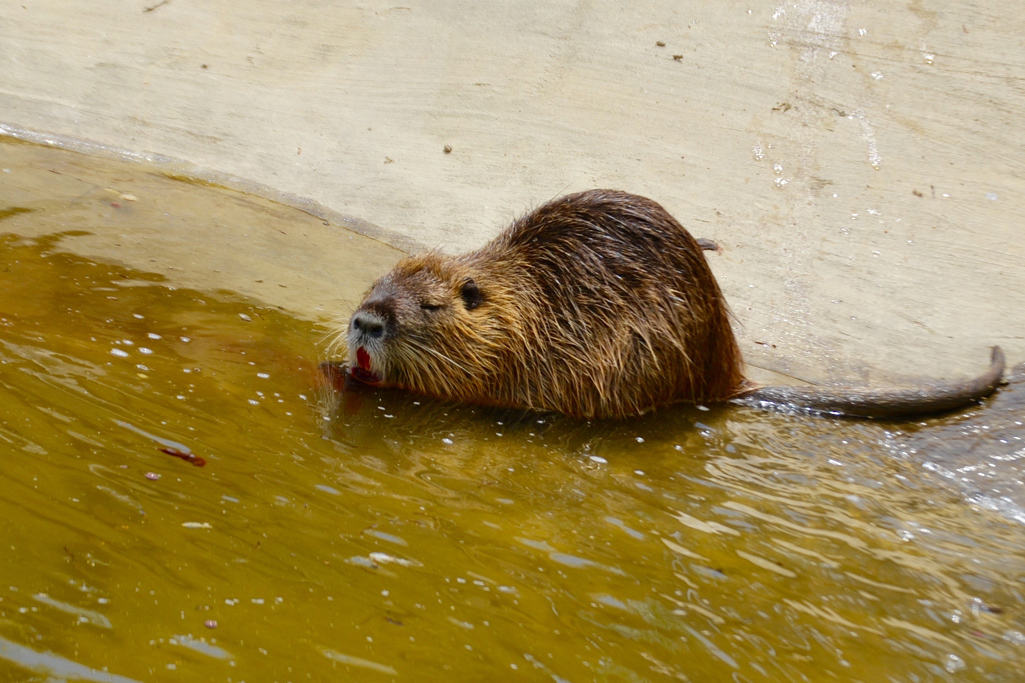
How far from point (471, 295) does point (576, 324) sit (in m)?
0.39

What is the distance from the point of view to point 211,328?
3.26 metres

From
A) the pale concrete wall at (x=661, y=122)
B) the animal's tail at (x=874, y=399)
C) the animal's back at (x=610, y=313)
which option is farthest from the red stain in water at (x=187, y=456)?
the pale concrete wall at (x=661, y=122)

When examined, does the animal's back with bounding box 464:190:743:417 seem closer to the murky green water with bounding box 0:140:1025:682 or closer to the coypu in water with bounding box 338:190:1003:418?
the coypu in water with bounding box 338:190:1003:418

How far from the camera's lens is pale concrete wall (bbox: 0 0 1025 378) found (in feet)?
15.3

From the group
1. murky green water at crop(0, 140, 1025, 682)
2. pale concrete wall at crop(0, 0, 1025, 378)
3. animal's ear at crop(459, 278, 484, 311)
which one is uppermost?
pale concrete wall at crop(0, 0, 1025, 378)

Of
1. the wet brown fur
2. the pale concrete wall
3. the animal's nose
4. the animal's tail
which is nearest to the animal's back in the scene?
the wet brown fur

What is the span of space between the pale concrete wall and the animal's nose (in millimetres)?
1482

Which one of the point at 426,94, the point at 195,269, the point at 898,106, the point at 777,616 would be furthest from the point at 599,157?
the point at 777,616

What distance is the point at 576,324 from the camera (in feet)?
11.4

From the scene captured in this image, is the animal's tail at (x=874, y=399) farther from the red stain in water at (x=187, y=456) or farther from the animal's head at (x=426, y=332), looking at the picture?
the red stain in water at (x=187, y=456)

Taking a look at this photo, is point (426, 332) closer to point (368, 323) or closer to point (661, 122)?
point (368, 323)

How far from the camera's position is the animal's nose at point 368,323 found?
10.8 ft

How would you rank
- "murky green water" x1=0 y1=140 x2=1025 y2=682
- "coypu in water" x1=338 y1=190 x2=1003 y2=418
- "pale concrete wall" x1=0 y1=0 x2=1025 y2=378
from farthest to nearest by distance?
"pale concrete wall" x1=0 y1=0 x2=1025 y2=378, "coypu in water" x1=338 y1=190 x2=1003 y2=418, "murky green water" x1=0 y1=140 x2=1025 y2=682

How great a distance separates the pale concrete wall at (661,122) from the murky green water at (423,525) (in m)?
1.25
